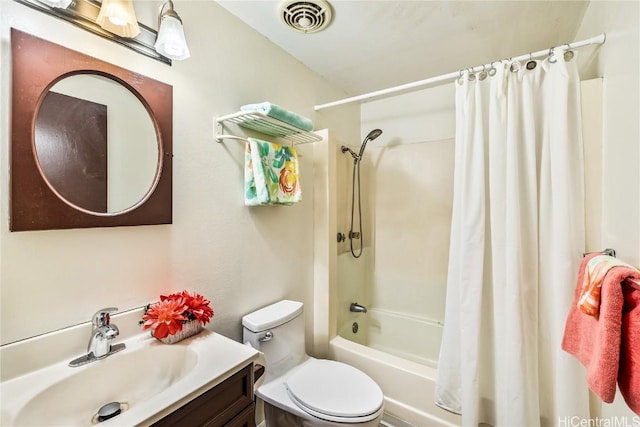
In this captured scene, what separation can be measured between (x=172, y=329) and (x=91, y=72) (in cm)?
97

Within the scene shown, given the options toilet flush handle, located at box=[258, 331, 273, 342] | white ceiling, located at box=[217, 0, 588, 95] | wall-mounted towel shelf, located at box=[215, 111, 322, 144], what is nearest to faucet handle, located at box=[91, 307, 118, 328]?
toilet flush handle, located at box=[258, 331, 273, 342]

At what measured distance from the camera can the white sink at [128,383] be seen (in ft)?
2.33

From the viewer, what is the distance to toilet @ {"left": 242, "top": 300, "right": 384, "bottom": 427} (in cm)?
121

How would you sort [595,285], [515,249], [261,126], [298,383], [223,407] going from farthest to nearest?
[261,126] < [298,383] < [515,249] < [223,407] < [595,285]

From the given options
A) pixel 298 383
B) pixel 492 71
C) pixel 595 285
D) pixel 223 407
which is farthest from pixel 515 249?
pixel 223 407

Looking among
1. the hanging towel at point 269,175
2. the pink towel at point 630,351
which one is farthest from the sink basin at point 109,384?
the pink towel at point 630,351

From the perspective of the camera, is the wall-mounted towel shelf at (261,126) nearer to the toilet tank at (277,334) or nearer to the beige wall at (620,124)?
the toilet tank at (277,334)

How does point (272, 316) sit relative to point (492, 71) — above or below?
below

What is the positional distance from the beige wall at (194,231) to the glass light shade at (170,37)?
0.12m

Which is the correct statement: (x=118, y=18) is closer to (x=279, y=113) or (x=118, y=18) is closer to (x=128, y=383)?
(x=279, y=113)

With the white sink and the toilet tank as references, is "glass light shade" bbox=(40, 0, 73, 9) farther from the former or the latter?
the toilet tank

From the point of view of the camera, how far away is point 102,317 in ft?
2.99

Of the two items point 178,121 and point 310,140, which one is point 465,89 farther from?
point 178,121

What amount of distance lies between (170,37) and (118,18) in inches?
6.3
